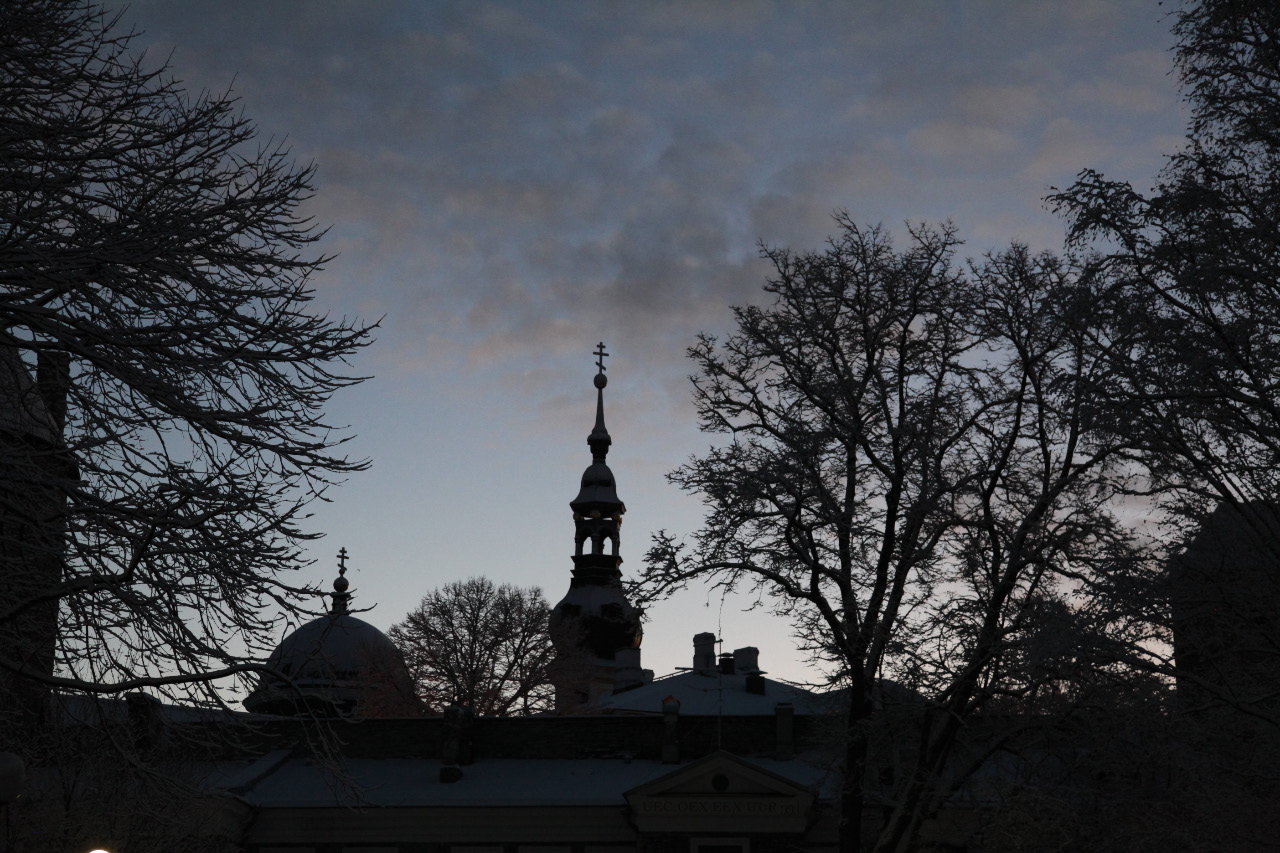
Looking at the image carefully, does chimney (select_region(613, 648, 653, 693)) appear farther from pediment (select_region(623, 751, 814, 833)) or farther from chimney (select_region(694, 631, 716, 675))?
pediment (select_region(623, 751, 814, 833))

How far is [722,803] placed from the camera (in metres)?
30.8

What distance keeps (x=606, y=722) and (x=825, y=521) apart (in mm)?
16611

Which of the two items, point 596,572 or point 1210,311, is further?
point 596,572

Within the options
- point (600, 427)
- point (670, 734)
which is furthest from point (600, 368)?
point (670, 734)

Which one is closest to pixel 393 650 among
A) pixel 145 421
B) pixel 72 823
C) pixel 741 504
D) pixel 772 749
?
pixel 772 749

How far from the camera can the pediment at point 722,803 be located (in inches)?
1204

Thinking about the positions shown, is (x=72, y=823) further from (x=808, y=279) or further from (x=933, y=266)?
(x=933, y=266)

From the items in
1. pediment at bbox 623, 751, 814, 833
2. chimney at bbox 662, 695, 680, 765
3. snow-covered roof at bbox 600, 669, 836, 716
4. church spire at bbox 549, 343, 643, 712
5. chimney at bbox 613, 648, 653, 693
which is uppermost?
church spire at bbox 549, 343, 643, 712

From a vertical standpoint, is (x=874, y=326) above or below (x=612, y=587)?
below

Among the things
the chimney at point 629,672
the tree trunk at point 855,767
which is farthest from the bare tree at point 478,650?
the tree trunk at point 855,767

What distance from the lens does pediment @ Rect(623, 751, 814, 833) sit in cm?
3058

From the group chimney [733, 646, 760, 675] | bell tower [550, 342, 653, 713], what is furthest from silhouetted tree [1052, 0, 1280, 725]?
bell tower [550, 342, 653, 713]

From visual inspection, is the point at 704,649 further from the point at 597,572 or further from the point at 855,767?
the point at 597,572

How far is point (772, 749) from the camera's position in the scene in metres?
33.5
